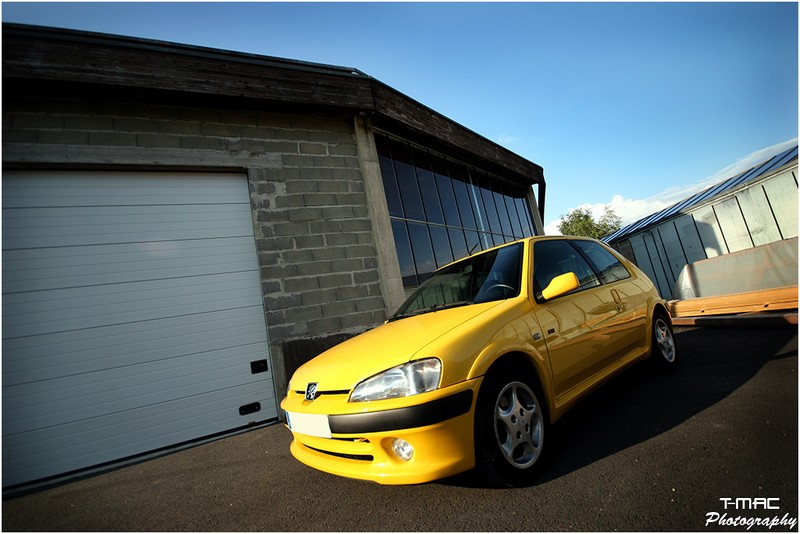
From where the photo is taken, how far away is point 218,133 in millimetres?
4871

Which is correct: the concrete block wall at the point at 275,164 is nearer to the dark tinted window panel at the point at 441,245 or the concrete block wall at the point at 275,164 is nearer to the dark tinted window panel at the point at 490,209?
the dark tinted window panel at the point at 441,245

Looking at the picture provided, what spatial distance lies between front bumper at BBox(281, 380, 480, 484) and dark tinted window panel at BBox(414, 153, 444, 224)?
5.69 meters

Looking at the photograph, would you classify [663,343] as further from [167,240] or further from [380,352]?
[167,240]

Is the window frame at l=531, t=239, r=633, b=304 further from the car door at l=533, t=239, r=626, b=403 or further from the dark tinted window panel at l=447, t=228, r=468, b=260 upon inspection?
the dark tinted window panel at l=447, t=228, r=468, b=260

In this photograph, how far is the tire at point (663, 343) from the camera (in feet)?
11.5

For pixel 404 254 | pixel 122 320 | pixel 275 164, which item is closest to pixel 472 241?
pixel 404 254

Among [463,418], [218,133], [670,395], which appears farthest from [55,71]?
[670,395]

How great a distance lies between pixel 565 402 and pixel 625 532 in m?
0.80

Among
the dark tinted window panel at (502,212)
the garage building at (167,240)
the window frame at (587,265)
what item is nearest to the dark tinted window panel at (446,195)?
the dark tinted window panel at (502,212)

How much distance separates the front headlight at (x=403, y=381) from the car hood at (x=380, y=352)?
0.03m

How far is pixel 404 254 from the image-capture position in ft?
20.6

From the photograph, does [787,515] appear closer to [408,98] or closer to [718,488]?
[718,488]

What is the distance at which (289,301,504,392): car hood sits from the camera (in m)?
1.89

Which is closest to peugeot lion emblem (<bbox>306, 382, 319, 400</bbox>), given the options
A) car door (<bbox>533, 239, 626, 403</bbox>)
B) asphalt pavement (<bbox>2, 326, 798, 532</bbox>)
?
asphalt pavement (<bbox>2, 326, 798, 532</bbox>)
